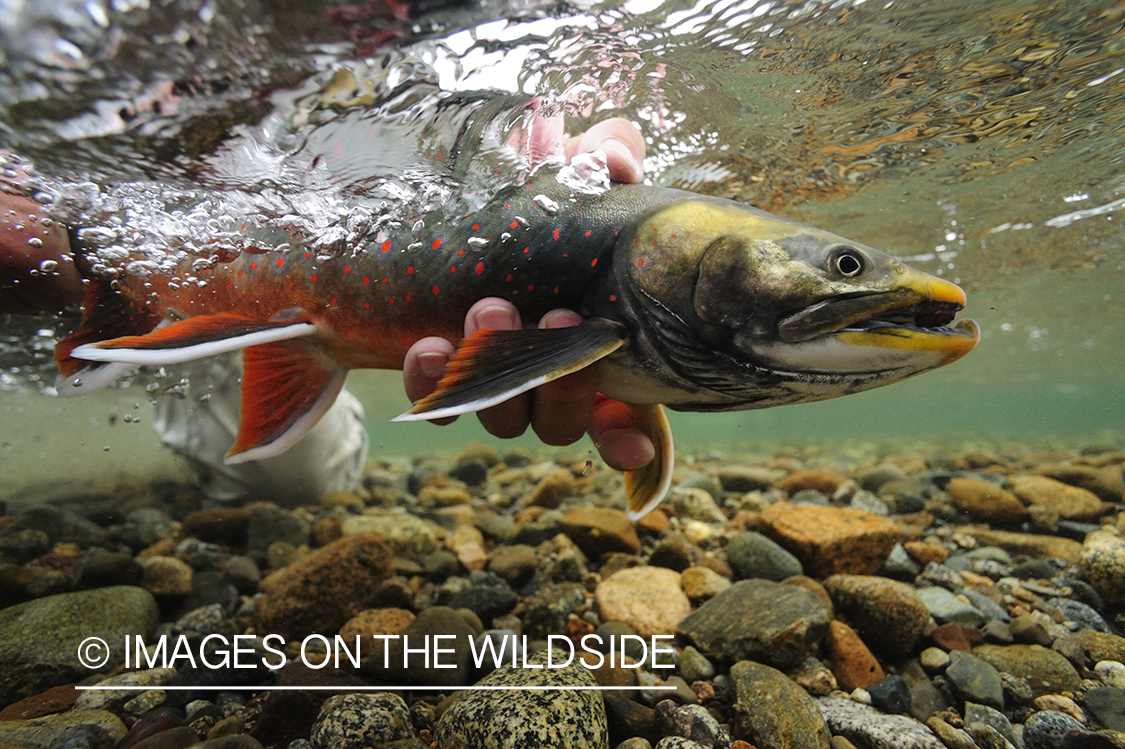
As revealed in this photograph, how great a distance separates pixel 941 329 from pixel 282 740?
9.60 ft

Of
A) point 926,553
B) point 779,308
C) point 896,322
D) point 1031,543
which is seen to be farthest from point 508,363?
A: point 1031,543

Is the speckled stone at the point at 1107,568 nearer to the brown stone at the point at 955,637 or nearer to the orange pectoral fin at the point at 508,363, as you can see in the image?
the brown stone at the point at 955,637

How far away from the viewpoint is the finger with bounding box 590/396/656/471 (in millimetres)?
2430

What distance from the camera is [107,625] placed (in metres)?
2.73

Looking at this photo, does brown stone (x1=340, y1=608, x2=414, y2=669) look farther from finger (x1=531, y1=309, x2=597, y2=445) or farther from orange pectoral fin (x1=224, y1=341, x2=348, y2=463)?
finger (x1=531, y1=309, x2=597, y2=445)

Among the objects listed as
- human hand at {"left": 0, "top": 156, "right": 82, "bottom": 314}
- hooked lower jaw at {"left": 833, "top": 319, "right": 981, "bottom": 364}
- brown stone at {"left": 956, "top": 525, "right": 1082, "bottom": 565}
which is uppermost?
human hand at {"left": 0, "top": 156, "right": 82, "bottom": 314}

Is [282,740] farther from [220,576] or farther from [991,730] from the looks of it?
[991,730]

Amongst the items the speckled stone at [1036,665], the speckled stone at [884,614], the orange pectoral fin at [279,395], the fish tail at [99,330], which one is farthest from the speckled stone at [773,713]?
the fish tail at [99,330]

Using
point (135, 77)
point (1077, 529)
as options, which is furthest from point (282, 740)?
point (1077, 529)

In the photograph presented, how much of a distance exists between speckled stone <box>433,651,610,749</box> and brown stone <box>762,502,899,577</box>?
77.5 inches

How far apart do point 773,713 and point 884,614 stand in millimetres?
1081

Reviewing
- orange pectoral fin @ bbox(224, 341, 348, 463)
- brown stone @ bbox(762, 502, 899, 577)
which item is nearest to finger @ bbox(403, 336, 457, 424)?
orange pectoral fin @ bbox(224, 341, 348, 463)

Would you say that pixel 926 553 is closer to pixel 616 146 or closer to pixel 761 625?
pixel 761 625

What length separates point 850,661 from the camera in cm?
250
